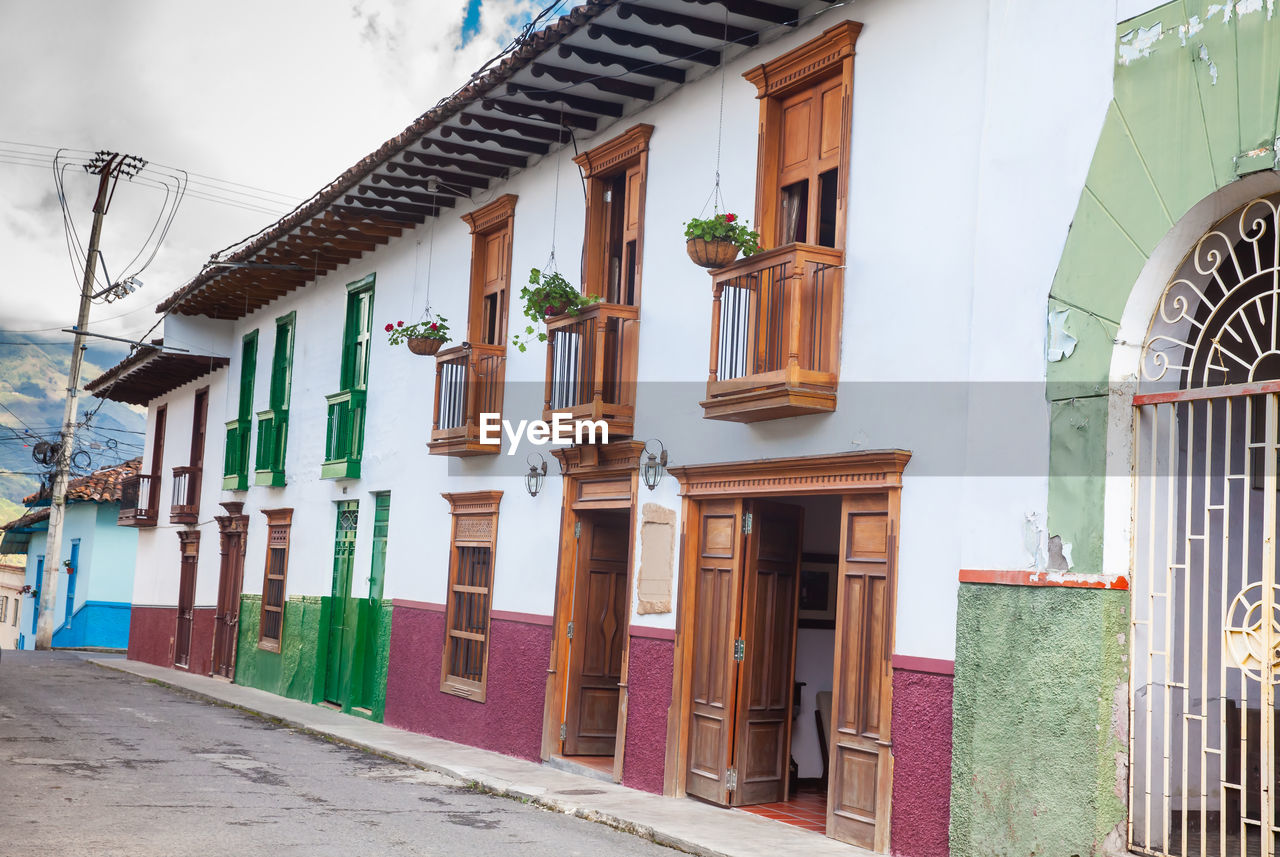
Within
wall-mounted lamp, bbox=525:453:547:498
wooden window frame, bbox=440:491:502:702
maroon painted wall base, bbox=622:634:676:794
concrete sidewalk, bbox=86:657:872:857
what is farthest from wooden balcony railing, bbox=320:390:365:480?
maroon painted wall base, bbox=622:634:676:794

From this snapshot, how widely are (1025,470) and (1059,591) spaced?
0.76 m

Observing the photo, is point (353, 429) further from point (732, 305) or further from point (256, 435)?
point (732, 305)

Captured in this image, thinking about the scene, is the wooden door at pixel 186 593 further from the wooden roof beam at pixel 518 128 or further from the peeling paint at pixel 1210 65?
the peeling paint at pixel 1210 65

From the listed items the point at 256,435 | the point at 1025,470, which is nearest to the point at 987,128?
the point at 1025,470

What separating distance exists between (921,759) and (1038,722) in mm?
1040

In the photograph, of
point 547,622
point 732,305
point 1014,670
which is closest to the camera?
point 1014,670

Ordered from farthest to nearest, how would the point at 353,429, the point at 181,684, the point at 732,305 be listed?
the point at 181,684, the point at 353,429, the point at 732,305

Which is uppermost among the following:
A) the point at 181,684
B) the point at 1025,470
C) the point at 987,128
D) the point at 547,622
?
the point at 987,128

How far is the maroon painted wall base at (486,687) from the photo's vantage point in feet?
40.1

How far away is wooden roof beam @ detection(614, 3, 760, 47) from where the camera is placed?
32.7 ft

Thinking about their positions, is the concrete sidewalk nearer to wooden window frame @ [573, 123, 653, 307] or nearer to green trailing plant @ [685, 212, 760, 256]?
green trailing plant @ [685, 212, 760, 256]

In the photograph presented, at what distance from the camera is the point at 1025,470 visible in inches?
287

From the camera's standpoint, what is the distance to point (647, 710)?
10453 millimetres

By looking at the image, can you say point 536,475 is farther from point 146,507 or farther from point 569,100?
point 146,507
